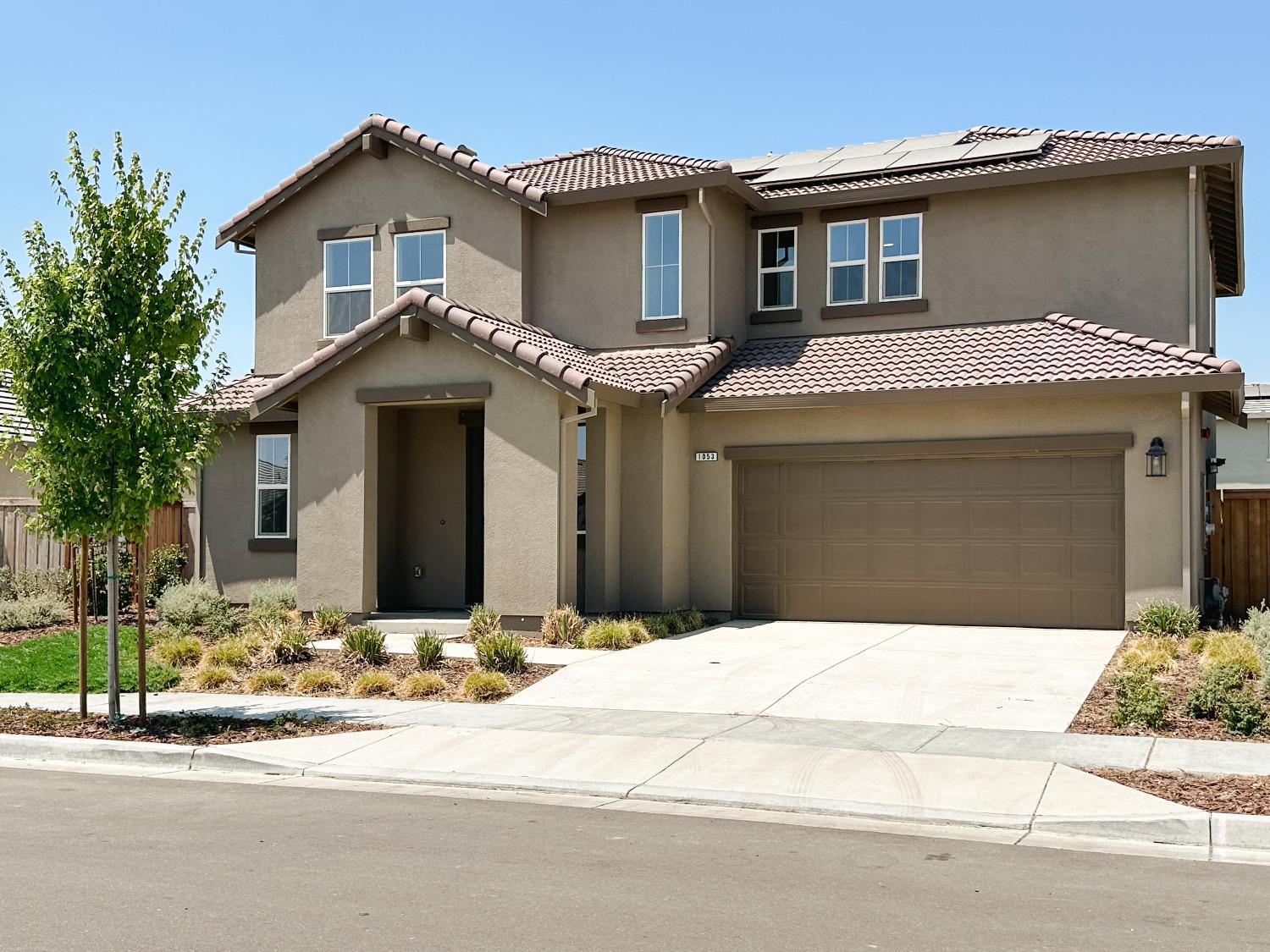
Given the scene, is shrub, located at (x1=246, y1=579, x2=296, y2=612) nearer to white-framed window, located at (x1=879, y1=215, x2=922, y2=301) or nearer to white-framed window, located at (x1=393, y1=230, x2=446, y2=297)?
white-framed window, located at (x1=393, y1=230, x2=446, y2=297)

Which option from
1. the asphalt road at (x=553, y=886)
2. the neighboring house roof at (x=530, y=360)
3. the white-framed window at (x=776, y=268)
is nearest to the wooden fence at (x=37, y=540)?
the neighboring house roof at (x=530, y=360)

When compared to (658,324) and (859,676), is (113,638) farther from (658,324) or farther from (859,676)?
(658,324)

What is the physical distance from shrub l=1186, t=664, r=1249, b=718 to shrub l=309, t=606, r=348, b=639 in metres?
10.8

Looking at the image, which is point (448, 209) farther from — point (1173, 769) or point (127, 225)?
point (1173, 769)

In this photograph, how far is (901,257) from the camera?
20969 millimetres

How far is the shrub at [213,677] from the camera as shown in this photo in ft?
48.1

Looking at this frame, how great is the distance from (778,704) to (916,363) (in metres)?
7.67

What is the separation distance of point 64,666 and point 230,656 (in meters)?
1.97

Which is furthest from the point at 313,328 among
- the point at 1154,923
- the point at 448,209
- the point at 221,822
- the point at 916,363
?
the point at 1154,923

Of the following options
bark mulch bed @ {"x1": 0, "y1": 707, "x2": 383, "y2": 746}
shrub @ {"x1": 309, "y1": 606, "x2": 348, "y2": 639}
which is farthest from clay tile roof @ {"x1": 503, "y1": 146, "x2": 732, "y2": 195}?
bark mulch bed @ {"x1": 0, "y1": 707, "x2": 383, "y2": 746}

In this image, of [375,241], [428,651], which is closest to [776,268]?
[375,241]

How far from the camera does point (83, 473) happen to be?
11.9 metres

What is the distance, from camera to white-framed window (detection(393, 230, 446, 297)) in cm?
2180

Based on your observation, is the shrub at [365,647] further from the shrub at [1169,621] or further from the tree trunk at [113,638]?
the shrub at [1169,621]
